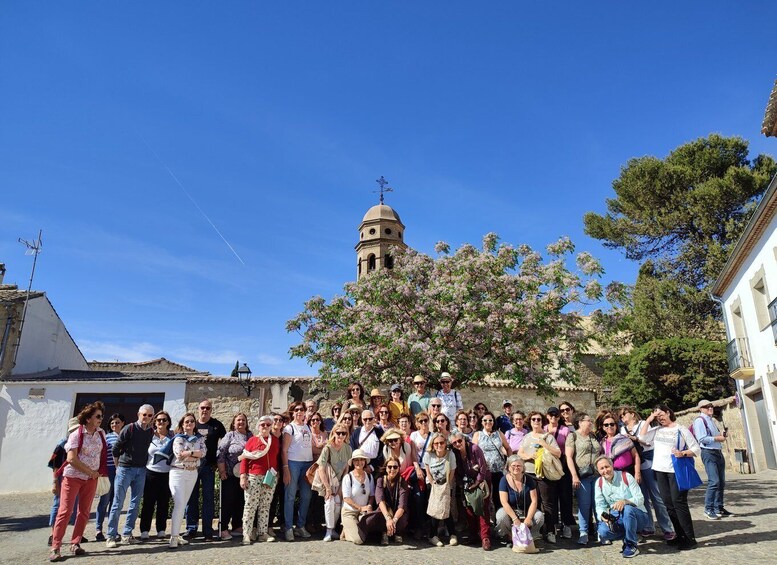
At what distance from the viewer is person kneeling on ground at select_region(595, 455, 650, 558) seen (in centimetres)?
608

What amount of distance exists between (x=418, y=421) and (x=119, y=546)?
4.08 metres

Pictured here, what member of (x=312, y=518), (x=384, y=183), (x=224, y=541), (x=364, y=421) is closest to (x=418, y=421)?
(x=364, y=421)

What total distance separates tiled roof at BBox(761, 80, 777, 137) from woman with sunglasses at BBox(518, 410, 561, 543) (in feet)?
33.6

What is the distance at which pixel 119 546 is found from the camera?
6.62 m

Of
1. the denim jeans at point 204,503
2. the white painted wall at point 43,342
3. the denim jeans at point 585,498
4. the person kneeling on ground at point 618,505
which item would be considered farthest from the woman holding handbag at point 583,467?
the white painted wall at point 43,342

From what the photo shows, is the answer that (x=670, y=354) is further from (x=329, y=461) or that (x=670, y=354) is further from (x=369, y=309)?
(x=329, y=461)

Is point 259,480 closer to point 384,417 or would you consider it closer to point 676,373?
point 384,417

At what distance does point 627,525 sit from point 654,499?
957mm

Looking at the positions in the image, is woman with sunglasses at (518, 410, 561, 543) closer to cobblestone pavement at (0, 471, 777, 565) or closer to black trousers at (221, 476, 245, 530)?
cobblestone pavement at (0, 471, 777, 565)

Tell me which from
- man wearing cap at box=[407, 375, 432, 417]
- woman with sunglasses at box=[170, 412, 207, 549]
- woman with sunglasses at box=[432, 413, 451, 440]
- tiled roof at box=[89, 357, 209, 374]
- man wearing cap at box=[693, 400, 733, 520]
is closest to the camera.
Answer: woman with sunglasses at box=[170, 412, 207, 549]

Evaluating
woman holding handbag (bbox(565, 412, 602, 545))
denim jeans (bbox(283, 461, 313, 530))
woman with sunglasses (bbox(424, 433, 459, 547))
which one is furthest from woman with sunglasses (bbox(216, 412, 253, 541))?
woman holding handbag (bbox(565, 412, 602, 545))

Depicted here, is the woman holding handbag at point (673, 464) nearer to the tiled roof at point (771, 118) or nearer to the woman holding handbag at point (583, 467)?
the woman holding handbag at point (583, 467)

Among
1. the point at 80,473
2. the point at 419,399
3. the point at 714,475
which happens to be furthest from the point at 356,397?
the point at 714,475

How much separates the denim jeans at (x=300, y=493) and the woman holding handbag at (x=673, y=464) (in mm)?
4505
